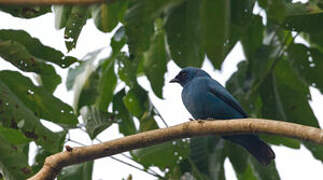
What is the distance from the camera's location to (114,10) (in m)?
3.59

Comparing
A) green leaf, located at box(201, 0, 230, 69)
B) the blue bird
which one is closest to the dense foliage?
the blue bird

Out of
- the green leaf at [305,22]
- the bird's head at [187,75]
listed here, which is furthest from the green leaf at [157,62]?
the bird's head at [187,75]

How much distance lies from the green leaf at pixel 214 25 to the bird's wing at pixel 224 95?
12.1 ft

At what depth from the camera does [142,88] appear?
181 inches

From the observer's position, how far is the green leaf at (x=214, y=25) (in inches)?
52.1

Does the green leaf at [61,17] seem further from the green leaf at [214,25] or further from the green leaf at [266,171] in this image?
the green leaf at [214,25]

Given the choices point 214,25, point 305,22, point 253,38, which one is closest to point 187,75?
point 253,38

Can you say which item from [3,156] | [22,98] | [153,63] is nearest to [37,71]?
[22,98]

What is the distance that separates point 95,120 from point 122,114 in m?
0.40

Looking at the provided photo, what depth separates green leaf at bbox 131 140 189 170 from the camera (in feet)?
14.4

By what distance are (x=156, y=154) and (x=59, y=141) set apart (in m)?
0.86

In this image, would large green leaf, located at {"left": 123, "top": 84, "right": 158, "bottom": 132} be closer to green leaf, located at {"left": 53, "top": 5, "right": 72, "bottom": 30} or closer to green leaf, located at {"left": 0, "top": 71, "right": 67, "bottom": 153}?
green leaf, located at {"left": 0, "top": 71, "right": 67, "bottom": 153}

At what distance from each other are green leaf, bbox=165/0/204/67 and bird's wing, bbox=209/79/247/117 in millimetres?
2447

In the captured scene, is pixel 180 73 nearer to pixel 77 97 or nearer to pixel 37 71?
pixel 77 97
